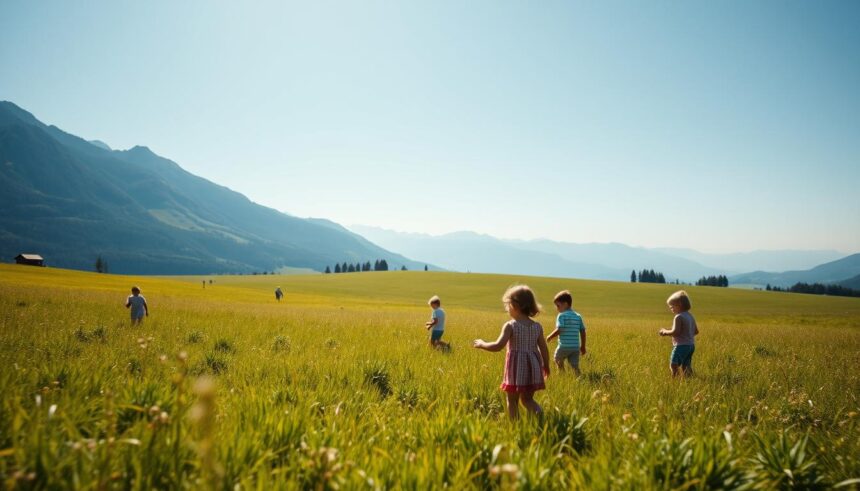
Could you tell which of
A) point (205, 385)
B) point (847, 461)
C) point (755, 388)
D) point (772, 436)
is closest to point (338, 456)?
point (205, 385)

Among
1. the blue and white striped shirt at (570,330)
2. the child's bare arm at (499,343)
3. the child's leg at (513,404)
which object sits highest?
the child's bare arm at (499,343)

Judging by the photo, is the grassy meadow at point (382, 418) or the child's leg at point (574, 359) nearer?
the grassy meadow at point (382, 418)

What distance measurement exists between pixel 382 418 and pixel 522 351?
221cm

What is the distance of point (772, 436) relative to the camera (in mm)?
3877

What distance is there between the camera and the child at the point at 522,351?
541 cm

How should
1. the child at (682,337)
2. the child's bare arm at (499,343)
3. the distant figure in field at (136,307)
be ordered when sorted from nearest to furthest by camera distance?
the child's bare arm at (499,343) < the child at (682,337) < the distant figure in field at (136,307)

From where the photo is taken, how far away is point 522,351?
564cm

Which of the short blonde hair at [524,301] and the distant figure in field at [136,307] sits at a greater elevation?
the short blonde hair at [524,301]

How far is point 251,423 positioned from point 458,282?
3771 inches

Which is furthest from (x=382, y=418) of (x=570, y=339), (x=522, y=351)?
(x=570, y=339)

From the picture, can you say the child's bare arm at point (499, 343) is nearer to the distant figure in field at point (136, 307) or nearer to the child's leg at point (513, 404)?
the child's leg at point (513, 404)

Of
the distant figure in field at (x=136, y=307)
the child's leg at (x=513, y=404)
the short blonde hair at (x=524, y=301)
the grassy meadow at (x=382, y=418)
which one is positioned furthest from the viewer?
the distant figure in field at (x=136, y=307)

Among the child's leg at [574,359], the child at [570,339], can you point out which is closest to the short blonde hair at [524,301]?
the child at [570,339]

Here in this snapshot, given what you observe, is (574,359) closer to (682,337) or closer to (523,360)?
(682,337)
